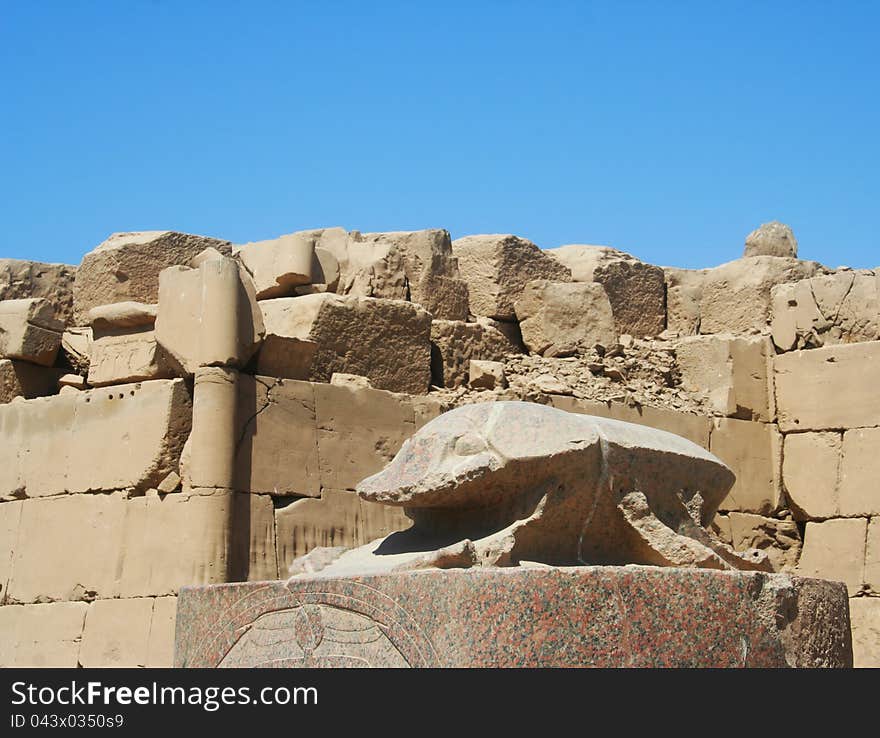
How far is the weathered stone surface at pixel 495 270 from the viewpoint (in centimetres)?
955

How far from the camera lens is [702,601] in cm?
471

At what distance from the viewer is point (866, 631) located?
9.02 m

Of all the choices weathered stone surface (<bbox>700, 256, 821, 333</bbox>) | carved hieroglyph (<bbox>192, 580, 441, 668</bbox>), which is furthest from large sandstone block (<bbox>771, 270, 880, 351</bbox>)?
carved hieroglyph (<bbox>192, 580, 441, 668</bbox>)

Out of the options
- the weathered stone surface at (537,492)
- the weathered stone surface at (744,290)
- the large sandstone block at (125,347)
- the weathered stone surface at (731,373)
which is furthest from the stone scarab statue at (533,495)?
the weathered stone surface at (744,290)

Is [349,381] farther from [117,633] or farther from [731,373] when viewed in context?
[731,373]

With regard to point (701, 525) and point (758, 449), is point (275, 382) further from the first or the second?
point (758, 449)

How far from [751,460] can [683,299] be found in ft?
4.72

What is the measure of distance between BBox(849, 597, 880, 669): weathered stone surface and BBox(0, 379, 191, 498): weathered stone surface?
4.63 metres

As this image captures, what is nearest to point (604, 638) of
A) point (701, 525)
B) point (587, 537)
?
point (587, 537)

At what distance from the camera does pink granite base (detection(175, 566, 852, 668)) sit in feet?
14.8

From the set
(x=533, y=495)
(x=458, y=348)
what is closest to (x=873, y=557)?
(x=458, y=348)

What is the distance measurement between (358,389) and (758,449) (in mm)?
3279

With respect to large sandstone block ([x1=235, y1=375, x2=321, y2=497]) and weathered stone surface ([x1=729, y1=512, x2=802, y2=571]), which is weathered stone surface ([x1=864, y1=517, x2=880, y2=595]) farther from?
large sandstone block ([x1=235, y1=375, x2=321, y2=497])

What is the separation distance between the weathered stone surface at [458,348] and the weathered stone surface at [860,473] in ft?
8.15
